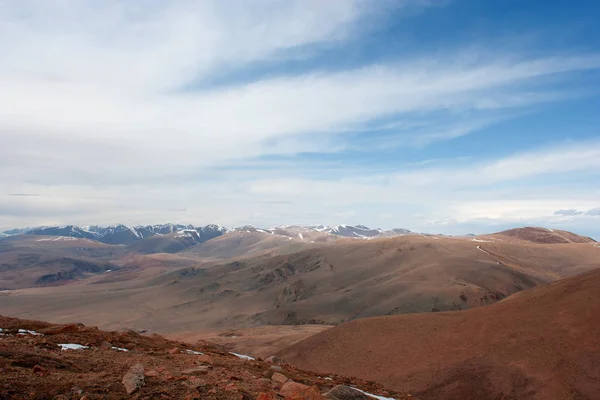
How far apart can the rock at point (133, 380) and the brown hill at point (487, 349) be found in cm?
2069

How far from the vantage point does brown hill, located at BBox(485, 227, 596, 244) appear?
173m

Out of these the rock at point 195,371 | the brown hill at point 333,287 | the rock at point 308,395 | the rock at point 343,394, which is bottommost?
the brown hill at point 333,287

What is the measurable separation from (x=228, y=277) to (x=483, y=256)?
287 ft

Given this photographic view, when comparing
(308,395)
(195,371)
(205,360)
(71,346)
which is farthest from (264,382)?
(71,346)

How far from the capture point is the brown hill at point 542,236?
173250 mm

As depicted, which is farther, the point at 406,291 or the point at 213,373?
the point at 406,291

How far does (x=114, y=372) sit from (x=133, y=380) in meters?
1.62

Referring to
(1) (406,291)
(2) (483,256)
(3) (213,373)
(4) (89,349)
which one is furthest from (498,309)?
(2) (483,256)

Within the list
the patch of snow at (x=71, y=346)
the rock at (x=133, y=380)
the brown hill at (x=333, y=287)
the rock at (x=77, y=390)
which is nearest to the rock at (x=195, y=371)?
the rock at (x=133, y=380)

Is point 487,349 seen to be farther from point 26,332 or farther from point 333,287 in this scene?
point 333,287

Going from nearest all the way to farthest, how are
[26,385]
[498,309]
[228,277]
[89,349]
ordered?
[26,385], [89,349], [498,309], [228,277]

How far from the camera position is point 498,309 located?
3219cm

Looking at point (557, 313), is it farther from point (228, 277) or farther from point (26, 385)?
point (228, 277)

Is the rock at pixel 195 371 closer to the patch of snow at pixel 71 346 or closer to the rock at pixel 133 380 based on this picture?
the rock at pixel 133 380
